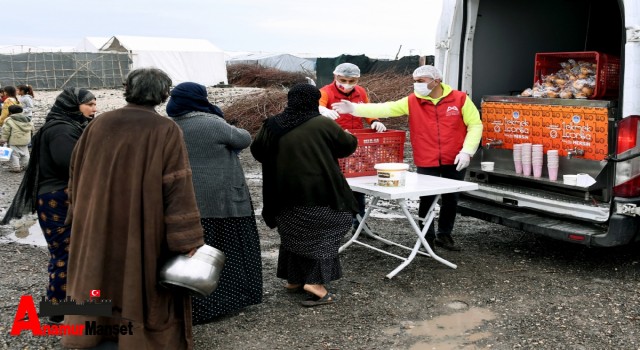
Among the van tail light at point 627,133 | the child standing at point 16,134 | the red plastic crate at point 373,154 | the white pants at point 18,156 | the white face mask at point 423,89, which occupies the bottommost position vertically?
the white pants at point 18,156

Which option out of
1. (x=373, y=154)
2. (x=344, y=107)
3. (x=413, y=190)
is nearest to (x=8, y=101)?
(x=344, y=107)

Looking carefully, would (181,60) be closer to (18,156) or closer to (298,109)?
(18,156)

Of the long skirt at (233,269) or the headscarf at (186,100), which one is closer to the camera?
the headscarf at (186,100)

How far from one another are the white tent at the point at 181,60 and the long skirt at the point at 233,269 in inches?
1285

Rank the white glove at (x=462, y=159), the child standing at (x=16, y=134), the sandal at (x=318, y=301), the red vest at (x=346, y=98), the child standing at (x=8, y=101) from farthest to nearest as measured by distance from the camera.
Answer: the child standing at (x=8, y=101) < the child standing at (x=16, y=134) < the red vest at (x=346, y=98) < the white glove at (x=462, y=159) < the sandal at (x=318, y=301)

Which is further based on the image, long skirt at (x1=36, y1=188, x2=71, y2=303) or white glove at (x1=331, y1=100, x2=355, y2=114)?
white glove at (x1=331, y1=100, x2=355, y2=114)

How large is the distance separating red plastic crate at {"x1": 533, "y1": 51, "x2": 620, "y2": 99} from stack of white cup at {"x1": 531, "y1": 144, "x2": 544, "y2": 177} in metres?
0.70

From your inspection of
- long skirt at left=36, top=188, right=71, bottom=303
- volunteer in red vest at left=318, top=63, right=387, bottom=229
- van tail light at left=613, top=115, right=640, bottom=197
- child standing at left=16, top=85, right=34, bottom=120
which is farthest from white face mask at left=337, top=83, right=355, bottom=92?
child standing at left=16, top=85, right=34, bottom=120

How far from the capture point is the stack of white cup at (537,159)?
5.87 m

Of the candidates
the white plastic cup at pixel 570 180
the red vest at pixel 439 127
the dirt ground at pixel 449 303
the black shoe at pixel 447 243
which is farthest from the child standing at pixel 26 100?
the white plastic cup at pixel 570 180

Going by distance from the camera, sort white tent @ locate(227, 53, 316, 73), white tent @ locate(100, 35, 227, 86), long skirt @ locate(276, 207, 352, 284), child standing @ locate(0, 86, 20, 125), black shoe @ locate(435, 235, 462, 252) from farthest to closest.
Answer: white tent @ locate(227, 53, 316, 73) < white tent @ locate(100, 35, 227, 86) < child standing @ locate(0, 86, 20, 125) < black shoe @ locate(435, 235, 462, 252) < long skirt @ locate(276, 207, 352, 284)

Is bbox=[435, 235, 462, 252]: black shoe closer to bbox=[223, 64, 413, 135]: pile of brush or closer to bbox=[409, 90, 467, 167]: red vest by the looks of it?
bbox=[409, 90, 467, 167]: red vest

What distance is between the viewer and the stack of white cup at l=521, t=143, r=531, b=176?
19.4ft

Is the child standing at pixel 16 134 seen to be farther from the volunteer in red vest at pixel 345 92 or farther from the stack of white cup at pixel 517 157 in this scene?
the stack of white cup at pixel 517 157
